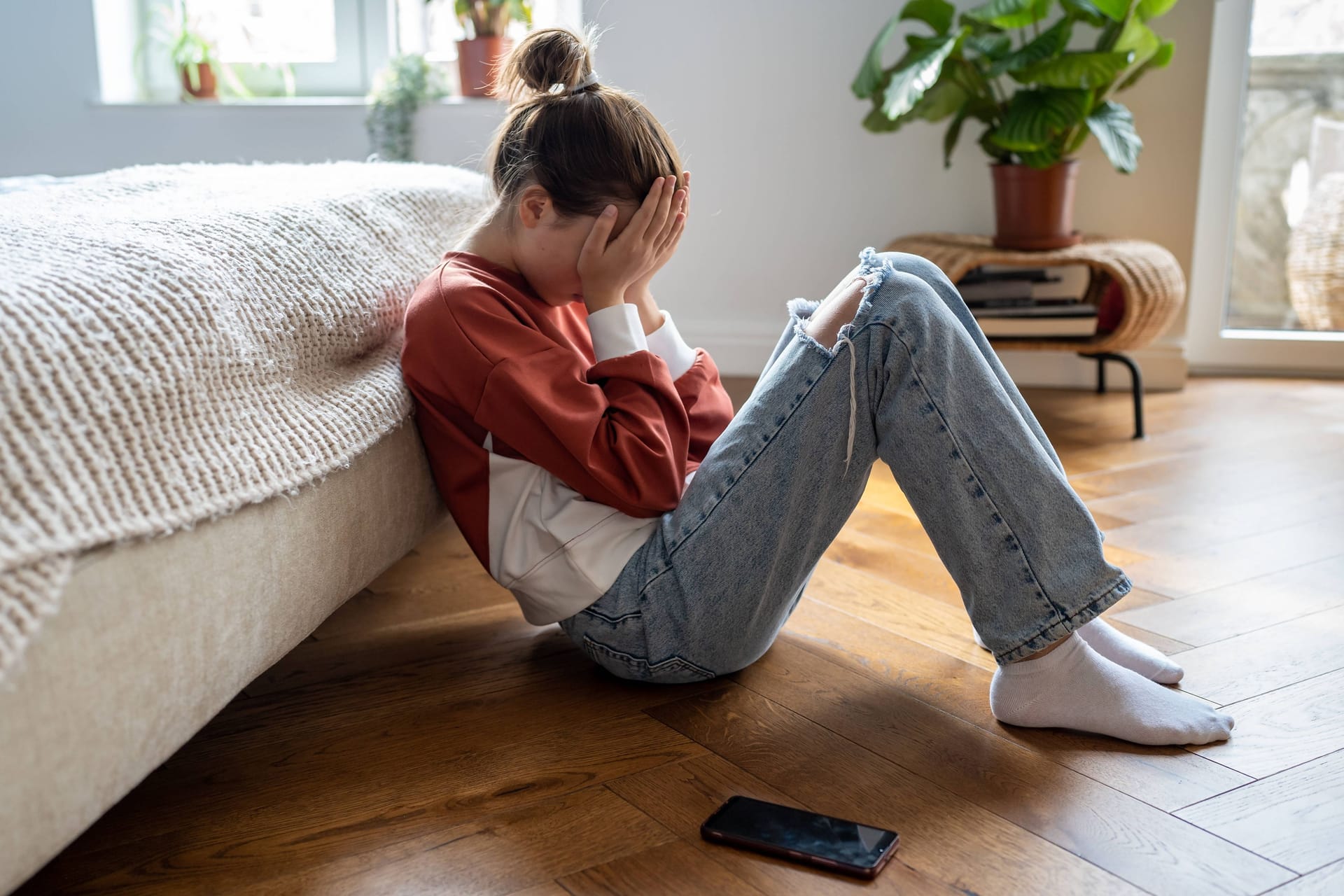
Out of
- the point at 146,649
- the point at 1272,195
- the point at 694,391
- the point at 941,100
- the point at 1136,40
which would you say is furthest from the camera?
the point at 1272,195

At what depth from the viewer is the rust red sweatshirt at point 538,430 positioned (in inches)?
39.4

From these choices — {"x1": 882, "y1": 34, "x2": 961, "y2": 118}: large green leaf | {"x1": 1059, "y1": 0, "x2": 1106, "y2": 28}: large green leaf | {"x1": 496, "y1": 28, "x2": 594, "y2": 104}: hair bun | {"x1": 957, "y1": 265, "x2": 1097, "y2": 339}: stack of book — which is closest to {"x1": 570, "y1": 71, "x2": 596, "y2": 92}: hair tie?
{"x1": 496, "y1": 28, "x2": 594, "y2": 104}: hair bun

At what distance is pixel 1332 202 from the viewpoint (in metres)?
2.85

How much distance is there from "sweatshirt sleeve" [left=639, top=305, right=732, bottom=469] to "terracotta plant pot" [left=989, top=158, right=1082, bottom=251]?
1419mm

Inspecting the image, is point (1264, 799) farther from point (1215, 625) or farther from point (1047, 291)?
point (1047, 291)

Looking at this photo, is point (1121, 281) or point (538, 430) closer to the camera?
point (538, 430)

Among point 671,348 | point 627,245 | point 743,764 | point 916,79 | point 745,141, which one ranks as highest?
point 916,79

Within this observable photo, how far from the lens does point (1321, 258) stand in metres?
2.89

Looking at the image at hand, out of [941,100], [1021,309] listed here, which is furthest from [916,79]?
[1021,309]

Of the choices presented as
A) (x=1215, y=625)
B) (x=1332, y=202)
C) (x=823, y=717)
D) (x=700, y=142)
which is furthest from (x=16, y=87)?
(x=1332, y=202)

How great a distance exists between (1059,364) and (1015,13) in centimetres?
92

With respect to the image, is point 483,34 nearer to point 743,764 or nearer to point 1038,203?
point 1038,203

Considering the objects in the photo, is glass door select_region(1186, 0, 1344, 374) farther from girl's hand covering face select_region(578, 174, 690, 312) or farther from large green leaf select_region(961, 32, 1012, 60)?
girl's hand covering face select_region(578, 174, 690, 312)

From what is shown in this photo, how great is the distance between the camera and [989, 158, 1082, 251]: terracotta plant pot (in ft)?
7.88
